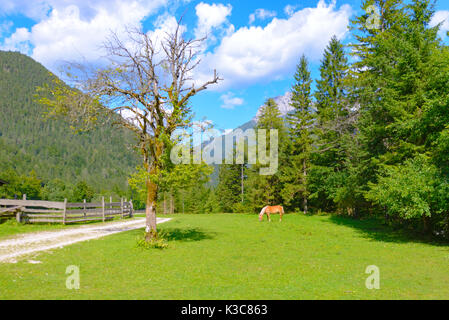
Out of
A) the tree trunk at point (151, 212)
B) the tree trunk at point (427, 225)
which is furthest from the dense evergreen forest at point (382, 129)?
the tree trunk at point (151, 212)

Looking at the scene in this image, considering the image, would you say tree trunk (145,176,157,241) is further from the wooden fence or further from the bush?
the wooden fence

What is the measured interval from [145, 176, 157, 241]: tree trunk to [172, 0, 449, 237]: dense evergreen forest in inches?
312

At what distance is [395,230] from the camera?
66.5 ft

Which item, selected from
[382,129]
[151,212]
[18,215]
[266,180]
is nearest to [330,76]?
[266,180]

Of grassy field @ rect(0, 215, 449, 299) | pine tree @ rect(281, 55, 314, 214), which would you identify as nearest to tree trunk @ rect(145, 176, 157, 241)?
grassy field @ rect(0, 215, 449, 299)

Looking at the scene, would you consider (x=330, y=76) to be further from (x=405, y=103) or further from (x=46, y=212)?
(x=46, y=212)

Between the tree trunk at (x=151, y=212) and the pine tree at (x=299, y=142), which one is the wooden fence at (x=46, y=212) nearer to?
the tree trunk at (x=151, y=212)

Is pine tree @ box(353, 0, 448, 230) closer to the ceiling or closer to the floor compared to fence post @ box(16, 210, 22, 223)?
closer to the ceiling

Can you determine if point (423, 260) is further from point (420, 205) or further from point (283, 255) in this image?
point (283, 255)

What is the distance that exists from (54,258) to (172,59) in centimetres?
1030

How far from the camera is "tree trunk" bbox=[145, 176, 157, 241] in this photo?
13.7 meters

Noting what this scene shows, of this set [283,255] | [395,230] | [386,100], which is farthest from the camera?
[395,230]

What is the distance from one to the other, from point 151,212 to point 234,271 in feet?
19.9

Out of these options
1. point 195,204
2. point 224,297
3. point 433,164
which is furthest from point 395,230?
point 195,204
